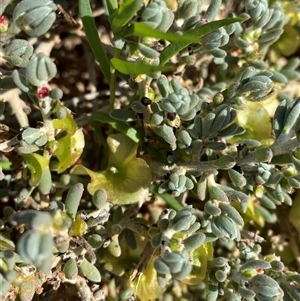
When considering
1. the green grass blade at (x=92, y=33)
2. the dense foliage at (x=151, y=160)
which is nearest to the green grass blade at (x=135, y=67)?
the dense foliage at (x=151, y=160)

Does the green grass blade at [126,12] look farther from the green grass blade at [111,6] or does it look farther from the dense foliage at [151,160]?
the green grass blade at [111,6]

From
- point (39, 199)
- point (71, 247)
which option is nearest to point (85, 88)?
point (39, 199)

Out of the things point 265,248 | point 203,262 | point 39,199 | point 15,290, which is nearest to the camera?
point 15,290

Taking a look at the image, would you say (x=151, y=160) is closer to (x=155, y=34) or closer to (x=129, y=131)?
(x=129, y=131)

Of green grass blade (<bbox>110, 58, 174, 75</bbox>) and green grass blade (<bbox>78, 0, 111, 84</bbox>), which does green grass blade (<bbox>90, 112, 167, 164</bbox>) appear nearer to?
green grass blade (<bbox>78, 0, 111, 84</bbox>)

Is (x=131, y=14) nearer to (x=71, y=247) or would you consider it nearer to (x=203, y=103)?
(x=203, y=103)

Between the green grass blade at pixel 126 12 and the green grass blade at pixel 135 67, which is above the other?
the green grass blade at pixel 126 12

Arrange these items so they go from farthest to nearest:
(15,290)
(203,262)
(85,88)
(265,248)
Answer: (85,88), (265,248), (203,262), (15,290)

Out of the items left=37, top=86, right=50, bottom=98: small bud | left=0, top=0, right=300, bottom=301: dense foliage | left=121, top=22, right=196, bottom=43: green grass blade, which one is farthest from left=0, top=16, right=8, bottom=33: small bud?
left=121, top=22, right=196, bottom=43: green grass blade
